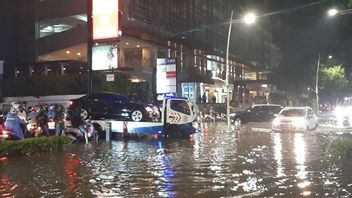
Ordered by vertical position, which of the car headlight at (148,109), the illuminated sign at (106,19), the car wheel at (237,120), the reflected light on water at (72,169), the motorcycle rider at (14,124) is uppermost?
the illuminated sign at (106,19)

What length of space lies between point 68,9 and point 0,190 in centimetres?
4277

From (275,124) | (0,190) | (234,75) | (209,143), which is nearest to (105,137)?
(209,143)

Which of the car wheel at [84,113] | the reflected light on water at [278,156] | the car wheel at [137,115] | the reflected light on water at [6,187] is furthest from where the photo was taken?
the car wheel at [84,113]

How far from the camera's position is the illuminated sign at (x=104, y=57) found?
29.2m

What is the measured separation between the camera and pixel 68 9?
170 ft

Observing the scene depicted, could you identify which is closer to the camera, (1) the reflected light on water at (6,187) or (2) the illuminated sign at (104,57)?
(1) the reflected light on water at (6,187)

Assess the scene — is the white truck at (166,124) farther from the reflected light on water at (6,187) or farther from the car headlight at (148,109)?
the reflected light on water at (6,187)

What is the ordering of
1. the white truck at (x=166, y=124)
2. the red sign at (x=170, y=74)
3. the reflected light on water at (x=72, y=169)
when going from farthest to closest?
1. the red sign at (x=170, y=74)
2. the white truck at (x=166, y=124)
3. the reflected light on water at (x=72, y=169)

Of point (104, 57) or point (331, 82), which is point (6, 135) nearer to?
point (104, 57)

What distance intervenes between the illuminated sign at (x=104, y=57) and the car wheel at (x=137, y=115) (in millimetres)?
4920

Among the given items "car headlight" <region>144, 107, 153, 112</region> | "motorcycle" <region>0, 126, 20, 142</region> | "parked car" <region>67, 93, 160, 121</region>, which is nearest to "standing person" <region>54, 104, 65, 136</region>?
"parked car" <region>67, 93, 160, 121</region>

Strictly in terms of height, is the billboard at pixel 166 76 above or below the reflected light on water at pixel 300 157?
above

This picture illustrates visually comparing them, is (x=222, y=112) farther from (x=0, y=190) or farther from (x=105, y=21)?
(x=0, y=190)

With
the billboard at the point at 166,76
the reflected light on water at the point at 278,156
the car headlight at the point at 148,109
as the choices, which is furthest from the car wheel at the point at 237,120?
the reflected light on water at the point at 278,156
